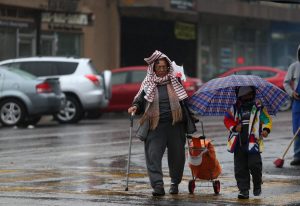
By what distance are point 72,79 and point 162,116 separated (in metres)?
15.3

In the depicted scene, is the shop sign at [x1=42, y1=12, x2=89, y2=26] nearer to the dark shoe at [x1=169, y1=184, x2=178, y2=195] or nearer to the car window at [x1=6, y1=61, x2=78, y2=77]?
the car window at [x1=6, y1=61, x2=78, y2=77]

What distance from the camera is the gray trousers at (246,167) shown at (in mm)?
10664

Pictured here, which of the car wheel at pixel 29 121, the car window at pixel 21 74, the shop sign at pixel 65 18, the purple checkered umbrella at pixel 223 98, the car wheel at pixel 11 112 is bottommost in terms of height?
the car wheel at pixel 29 121

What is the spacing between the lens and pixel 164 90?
1099cm

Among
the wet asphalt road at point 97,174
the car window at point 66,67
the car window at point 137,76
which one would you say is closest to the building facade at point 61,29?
the car window at point 137,76

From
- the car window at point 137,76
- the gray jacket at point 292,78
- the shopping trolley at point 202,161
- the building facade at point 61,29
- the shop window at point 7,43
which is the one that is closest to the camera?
the shopping trolley at point 202,161

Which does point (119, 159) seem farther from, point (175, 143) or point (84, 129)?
point (84, 129)

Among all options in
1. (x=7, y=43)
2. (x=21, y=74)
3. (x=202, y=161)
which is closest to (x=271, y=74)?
(x=7, y=43)

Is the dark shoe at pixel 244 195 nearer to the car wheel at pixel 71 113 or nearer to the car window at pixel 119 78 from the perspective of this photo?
the car wheel at pixel 71 113

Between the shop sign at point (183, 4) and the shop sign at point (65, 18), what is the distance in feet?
13.8

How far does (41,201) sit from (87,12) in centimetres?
2677

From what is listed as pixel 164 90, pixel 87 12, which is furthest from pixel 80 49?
pixel 164 90

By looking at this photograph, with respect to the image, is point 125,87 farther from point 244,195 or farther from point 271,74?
point 244,195

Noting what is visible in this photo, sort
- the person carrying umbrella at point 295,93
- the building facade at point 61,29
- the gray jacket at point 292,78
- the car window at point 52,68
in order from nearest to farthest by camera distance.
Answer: the person carrying umbrella at point 295,93
the gray jacket at point 292,78
the car window at point 52,68
the building facade at point 61,29
